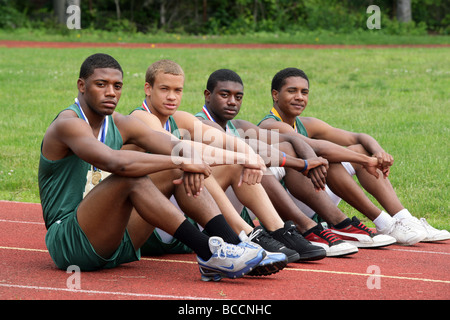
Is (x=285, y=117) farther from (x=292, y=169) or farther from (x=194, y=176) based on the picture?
(x=194, y=176)

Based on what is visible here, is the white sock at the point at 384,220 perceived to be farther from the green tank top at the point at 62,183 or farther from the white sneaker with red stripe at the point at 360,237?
the green tank top at the point at 62,183

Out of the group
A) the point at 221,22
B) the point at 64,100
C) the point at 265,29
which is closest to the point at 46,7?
the point at 221,22

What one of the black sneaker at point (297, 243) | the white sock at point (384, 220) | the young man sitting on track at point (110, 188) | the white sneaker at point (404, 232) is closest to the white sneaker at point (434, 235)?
the white sneaker at point (404, 232)

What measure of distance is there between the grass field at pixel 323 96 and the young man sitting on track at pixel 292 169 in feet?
5.84

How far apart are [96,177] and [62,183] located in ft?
0.84

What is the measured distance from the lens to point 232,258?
4.64 m

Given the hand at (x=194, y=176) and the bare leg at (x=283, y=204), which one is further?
the bare leg at (x=283, y=204)

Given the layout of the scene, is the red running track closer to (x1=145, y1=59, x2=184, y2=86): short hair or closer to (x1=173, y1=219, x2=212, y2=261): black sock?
(x1=173, y1=219, x2=212, y2=261): black sock

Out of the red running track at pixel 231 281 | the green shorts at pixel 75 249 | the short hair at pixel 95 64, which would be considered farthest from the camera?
the short hair at pixel 95 64

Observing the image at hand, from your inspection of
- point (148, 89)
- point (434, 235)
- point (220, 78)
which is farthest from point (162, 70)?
point (434, 235)

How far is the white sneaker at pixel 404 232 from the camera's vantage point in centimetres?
631

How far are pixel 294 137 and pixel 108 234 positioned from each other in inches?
85.6

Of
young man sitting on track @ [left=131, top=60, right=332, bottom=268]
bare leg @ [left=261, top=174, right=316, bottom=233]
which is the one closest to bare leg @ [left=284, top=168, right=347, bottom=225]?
young man sitting on track @ [left=131, top=60, right=332, bottom=268]
